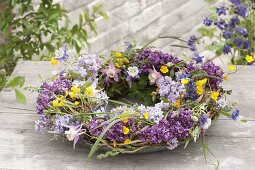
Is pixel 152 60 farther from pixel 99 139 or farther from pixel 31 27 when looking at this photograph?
pixel 31 27

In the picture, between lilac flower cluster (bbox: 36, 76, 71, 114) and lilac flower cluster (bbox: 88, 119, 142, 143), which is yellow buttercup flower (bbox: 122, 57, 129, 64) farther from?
lilac flower cluster (bbox: 88, 119, 142, 143)

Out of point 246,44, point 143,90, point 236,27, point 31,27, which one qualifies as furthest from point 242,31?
point 143,90

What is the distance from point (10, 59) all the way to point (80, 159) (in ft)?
5.37

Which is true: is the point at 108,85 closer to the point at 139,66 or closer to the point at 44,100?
the point at 139,66

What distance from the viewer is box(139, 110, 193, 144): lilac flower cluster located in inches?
65.9

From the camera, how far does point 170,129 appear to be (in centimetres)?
169

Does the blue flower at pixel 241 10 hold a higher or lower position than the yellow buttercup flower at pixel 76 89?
lower

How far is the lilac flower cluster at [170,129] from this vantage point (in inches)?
65.9

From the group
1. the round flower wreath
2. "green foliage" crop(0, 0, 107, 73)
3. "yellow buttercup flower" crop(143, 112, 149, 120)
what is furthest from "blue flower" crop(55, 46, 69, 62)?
"green foliage" crop(0, 0, 107, 73)

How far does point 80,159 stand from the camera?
1.77 metres

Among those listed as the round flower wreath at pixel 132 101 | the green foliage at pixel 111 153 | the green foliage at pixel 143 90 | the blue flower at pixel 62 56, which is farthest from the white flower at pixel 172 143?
the blue flower at pixel 62 56

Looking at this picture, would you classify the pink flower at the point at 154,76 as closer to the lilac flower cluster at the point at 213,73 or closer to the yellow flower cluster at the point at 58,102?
the lilac flower cluster at the point at 213,73

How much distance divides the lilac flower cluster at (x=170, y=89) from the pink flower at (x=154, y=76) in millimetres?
78

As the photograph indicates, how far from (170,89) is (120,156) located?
0.88 feet
